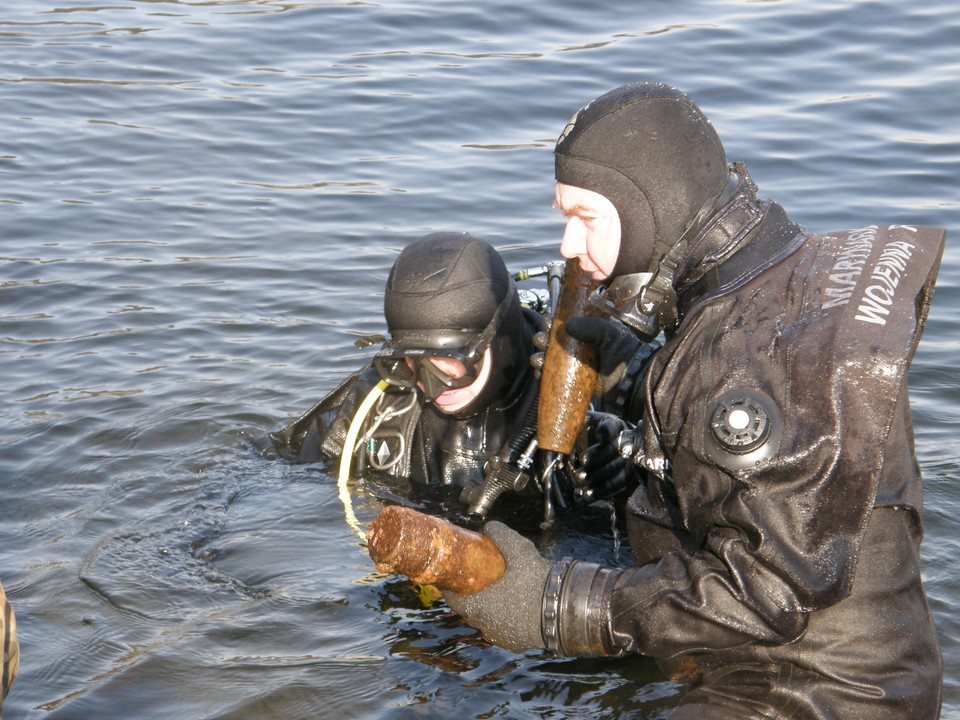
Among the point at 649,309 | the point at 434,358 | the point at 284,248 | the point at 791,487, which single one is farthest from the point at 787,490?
the point at 284,248

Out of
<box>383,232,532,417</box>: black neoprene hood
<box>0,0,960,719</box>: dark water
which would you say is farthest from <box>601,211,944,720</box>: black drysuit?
<box>383,232,532,417</box>: black neoprene hood

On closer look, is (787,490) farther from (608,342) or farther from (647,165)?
(608,342)

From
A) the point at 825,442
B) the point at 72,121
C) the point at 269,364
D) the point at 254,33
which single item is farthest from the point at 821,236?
the point at 254,33

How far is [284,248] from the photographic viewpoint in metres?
8.94

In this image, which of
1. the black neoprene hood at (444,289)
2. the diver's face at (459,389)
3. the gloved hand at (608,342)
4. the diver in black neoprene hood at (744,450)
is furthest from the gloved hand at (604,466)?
the diver in black neoprene hood at (744,450)

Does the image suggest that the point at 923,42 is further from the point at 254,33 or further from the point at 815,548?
the point at 815,548

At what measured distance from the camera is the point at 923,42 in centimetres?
1190

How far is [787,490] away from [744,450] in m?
0.14

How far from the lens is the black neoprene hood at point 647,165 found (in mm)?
3395

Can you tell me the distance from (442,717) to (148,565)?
160cm

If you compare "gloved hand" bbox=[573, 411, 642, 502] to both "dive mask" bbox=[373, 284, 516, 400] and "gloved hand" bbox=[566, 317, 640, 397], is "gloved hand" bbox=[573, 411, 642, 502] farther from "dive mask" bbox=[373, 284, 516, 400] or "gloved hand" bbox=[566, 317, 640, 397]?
"dive mask" bbox=[373, 284, 516, 400]

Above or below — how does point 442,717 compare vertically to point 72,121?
→ below

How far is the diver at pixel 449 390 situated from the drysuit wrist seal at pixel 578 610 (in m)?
1.61

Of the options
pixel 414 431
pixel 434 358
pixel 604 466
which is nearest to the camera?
pixel 604 466
